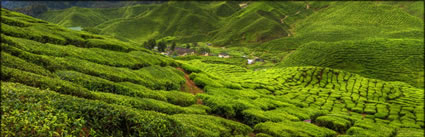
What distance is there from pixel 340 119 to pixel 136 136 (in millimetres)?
50190

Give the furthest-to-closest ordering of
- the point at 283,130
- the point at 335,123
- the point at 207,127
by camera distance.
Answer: the point at 335,123 → the point at 283,130 → the point at 207,127

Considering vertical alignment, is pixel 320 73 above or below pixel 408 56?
below

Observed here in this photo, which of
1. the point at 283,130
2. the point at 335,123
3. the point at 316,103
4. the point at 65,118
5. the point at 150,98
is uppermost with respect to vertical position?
the point at 65,118

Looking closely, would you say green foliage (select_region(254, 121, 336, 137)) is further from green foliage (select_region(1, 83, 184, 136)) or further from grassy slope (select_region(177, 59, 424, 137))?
green foliage (select_region(1, 83, 184, 136))

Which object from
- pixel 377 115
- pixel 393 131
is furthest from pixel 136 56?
pixel 377 115

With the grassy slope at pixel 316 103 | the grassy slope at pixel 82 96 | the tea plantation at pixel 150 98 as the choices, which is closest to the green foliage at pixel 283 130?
the grassy slope at pixel 316 103

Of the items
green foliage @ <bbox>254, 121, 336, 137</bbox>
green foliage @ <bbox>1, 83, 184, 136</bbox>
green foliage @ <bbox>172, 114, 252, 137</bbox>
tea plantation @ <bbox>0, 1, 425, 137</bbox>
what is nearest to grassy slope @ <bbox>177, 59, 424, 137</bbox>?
green foliage @ <bbox>254, 121, 336, 137</bbox>

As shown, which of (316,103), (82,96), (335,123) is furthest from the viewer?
(316,103)

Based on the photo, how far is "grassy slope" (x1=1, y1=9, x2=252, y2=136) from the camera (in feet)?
41.3

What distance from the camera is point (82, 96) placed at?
20156mm

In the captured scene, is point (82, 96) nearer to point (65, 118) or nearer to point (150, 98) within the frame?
point (65, 118)

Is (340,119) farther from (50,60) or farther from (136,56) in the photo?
(50,60)

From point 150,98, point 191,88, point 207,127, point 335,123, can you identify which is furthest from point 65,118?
point 335,123

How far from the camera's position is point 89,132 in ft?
43.9
